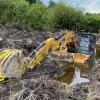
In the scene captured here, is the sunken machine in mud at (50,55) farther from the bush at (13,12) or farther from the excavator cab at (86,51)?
the bush at (13,12)

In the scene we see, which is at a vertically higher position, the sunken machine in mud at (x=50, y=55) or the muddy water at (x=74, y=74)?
the sunken machine in mud at (x=50, y=55)

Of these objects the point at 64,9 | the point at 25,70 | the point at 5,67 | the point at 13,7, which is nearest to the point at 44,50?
the point at 25,70

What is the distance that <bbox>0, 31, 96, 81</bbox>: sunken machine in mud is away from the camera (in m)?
11.1

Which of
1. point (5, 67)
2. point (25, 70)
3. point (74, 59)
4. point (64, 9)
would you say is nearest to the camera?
point (5, 67)

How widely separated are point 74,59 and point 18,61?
14.7 feet

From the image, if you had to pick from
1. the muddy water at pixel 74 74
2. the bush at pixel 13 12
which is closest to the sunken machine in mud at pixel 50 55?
the muddy water at pixel 74 74

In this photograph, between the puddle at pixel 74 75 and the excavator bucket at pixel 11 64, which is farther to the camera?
the puddle at pixel 74 75

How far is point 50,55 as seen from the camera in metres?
14.2

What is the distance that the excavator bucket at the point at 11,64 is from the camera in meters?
10.9

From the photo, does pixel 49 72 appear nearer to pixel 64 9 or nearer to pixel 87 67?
pixel 87 67

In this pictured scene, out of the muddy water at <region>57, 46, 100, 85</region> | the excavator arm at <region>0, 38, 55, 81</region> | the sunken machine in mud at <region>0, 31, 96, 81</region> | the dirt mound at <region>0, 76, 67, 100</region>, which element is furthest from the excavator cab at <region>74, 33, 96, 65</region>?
the dirt mound at <region>0, 76, 67, 100</region>

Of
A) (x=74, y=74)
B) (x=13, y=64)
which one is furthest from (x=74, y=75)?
(x=13, y=64)

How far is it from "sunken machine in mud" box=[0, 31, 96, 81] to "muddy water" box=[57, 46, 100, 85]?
0.67 ft

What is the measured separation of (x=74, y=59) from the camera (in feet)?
50.1
